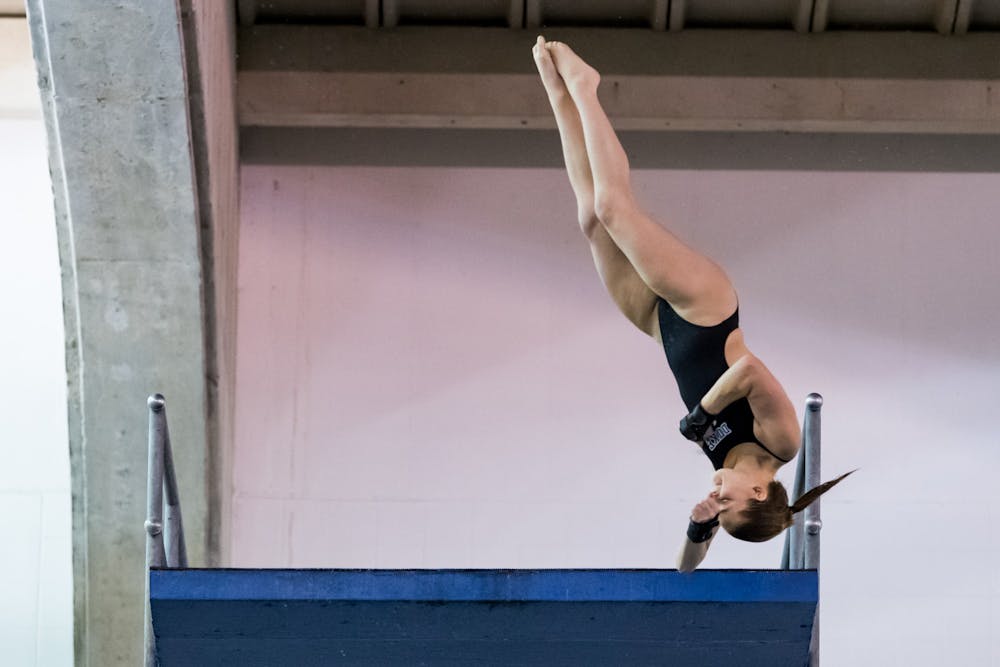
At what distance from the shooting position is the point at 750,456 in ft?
16.5

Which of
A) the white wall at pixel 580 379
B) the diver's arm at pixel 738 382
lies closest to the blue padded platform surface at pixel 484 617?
the diver's arm at pixel 738 382

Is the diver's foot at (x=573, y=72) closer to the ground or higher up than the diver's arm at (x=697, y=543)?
higher up

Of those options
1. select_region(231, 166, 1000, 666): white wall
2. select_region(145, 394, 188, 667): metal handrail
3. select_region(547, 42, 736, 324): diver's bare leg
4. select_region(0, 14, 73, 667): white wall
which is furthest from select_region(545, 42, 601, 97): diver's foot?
select_region(0, 14, 73, 667): white wall

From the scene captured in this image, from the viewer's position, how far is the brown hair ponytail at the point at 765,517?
4934 mm

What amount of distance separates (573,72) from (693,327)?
886mm

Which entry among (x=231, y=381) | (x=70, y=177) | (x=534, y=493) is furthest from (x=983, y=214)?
(x=70, y=177)

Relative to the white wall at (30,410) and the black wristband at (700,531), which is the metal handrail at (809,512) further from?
the white wall at (30,410)

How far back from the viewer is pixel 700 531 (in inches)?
199

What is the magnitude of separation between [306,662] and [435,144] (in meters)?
4.09

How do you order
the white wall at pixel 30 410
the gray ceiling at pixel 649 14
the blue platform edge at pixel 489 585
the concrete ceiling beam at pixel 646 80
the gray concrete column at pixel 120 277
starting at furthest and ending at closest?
1. the gray ceiling at pixel 649 14
2. the concrete ceiling beam at pixel 646 80
3. the white wall at pixel 30 410
4. the gray concrete column at pixel 120 277
5. the blue platform edge at pixel 489 585

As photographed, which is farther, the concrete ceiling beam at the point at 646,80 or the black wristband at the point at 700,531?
the concrete ceiling beam at the point at 646,80

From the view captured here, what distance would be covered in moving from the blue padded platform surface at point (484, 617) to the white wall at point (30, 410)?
3102 mm

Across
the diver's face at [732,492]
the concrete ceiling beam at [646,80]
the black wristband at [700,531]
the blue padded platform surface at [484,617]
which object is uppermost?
the concrete ceiling beam at [646,80]

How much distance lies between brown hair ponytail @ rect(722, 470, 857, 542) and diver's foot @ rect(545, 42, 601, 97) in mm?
1355
